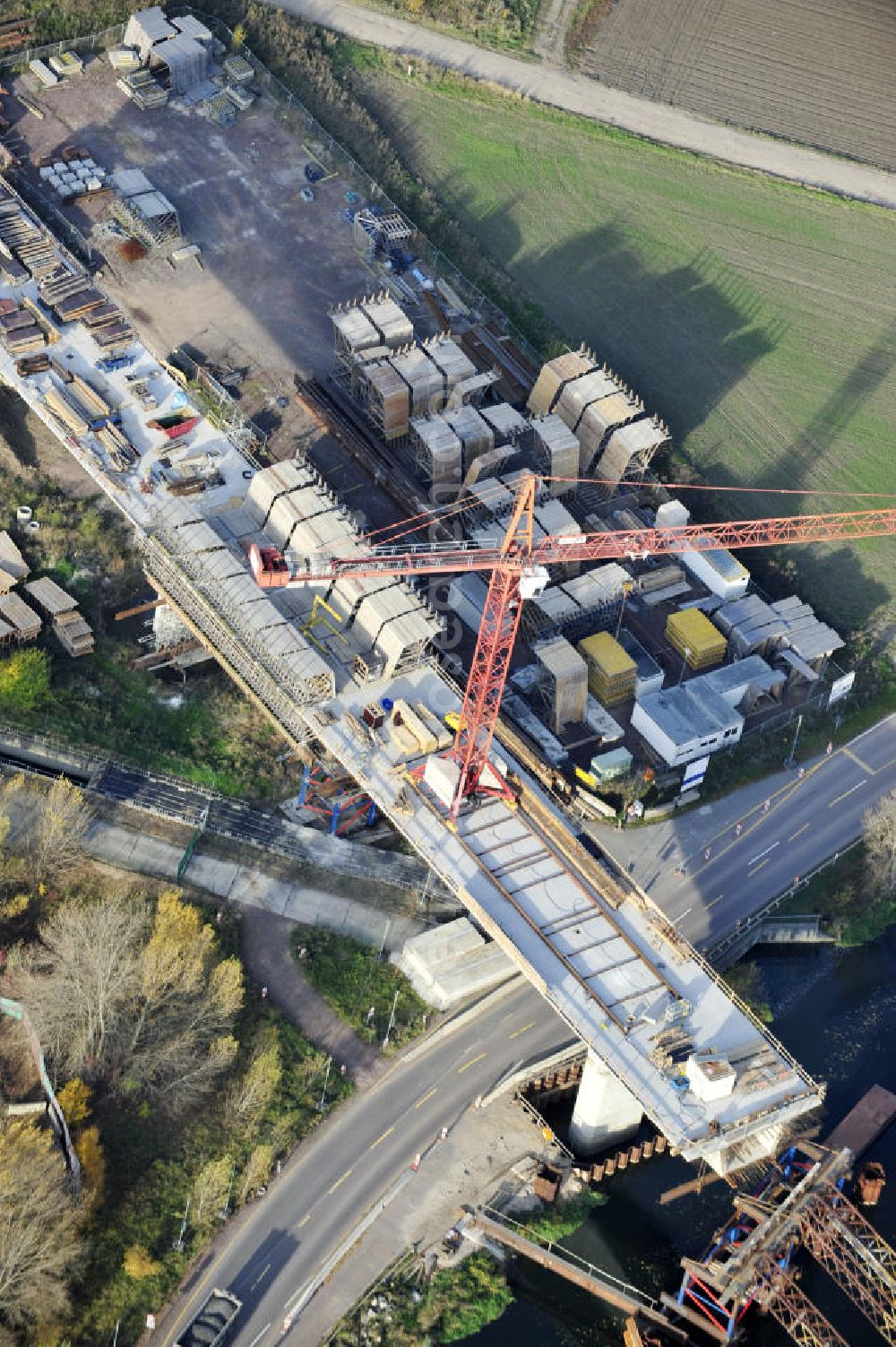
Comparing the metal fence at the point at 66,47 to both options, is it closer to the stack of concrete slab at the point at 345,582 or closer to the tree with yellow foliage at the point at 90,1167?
the stack of concrete slab at the point at 345,582

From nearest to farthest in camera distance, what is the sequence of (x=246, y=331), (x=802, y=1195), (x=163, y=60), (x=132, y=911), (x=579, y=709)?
(x=802, y=1195)
(x=132, y=911)
(x=579, y=709)
(x=246, y=331)
(x=163, y=60)

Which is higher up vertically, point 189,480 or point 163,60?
point 163,60

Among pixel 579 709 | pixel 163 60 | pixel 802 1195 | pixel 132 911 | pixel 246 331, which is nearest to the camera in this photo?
pixel 802 1195

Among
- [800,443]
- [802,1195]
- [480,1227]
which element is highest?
[800,443]

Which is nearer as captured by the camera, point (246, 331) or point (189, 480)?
point (189, 480)

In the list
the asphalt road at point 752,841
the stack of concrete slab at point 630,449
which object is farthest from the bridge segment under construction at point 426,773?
the stack of concrete slab at point 630,449

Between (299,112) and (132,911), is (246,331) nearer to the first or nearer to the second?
(299,112)

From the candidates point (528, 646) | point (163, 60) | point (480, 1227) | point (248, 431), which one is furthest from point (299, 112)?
point (480, 1227)

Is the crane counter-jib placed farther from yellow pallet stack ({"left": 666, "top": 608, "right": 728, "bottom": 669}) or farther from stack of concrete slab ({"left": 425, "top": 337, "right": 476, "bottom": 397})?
stack of concrete slab ({"left": 425, "top": 337, "right": 476, "bottom": 397})
